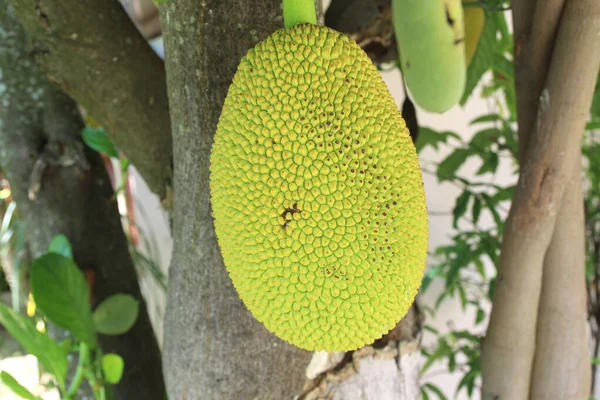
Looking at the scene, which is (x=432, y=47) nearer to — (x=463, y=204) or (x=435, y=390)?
(x=463, y=204)

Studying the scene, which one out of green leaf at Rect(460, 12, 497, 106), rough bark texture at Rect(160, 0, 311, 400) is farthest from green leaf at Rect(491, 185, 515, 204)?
rough bark texture at Rect(160, 0, 311, 400)

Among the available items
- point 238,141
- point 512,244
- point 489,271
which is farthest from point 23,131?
point 489,271

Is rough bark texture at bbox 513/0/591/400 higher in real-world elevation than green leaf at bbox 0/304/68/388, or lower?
higher

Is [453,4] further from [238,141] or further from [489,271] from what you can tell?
[489,271]

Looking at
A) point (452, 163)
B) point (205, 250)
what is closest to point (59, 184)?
point (205, 250)

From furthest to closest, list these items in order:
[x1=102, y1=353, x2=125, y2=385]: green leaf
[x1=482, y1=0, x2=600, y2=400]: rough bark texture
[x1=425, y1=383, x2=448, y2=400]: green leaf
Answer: [x1=425, y1=383, x2=448, y2=400]: green leaf < [x1=102, y1=353, x2=125, y2=385]: green leaf < [x1=482, y1=0, x2=600, y2=400]: rough bark texture

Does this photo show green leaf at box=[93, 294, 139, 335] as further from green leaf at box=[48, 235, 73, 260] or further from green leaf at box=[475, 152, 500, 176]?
green leaf at box=[475, 152, 500, 176]

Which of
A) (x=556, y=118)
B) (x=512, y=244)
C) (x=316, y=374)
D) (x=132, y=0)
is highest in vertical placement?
(x=132, y=0)
